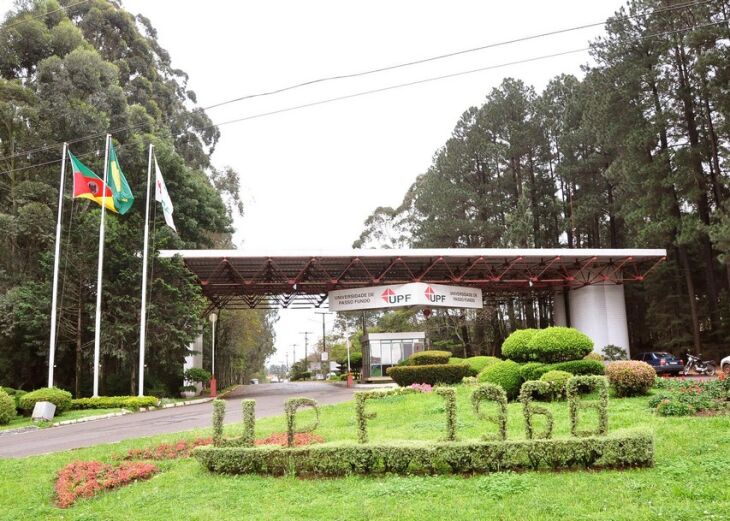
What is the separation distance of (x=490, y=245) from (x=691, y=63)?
18.3 m

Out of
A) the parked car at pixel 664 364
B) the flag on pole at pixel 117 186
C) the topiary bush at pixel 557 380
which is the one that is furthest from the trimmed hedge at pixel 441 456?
the parked car at pixel 664 364

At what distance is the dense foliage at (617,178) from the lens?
2955 cm

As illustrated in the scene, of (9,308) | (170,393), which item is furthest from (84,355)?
(170,393)

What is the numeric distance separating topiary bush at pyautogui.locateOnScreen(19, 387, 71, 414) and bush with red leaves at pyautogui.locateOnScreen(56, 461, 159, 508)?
11522 mm

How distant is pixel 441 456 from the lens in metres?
7.45

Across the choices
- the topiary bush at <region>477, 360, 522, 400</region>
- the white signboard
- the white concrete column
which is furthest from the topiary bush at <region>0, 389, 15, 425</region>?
the white concrete column

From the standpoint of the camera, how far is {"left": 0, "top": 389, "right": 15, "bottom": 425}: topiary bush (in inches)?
709

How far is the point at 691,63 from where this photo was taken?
30641 millimetres

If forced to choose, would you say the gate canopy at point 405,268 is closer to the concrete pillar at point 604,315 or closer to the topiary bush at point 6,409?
the concrete pillar at point 604,315

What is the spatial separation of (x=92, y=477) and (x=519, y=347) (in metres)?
10.7

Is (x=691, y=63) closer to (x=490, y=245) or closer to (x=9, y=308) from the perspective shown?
(x=490, y=245)

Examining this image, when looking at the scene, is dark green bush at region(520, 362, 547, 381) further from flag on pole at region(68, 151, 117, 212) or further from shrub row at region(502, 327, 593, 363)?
flag on pole at region(68, 151, 117, 212)

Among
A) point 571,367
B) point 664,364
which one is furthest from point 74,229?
point 664,364

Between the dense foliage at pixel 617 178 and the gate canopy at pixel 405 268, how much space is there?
3040mm
